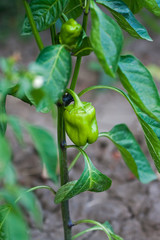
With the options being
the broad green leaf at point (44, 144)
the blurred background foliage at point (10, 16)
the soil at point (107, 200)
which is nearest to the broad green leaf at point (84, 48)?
the broad green leaf at point (44, 144)

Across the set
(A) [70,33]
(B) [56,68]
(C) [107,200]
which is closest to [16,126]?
(B) [56,68]

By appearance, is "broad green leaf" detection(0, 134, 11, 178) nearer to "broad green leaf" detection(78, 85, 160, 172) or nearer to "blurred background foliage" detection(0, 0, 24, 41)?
"broad green leaf" detection(78, 85, 160, 172)

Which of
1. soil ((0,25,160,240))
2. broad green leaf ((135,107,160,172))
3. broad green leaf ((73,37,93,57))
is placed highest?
broad green leaf ((73,37,93,57))

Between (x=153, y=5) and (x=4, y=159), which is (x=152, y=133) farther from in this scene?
(x=4, y=159)


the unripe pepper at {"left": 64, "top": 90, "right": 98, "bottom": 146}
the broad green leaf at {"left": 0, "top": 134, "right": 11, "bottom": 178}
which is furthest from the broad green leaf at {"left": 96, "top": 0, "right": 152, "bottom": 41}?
the broad green leaf at {"left": 0, "top": 134, "right": 11, "bottom": 178}

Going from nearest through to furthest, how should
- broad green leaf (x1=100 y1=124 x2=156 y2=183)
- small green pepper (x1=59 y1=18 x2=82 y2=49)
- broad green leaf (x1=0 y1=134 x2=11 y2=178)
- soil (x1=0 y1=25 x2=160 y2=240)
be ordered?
broad green leaf (x1=0 y1=134 x2=11 y2=178) < small green pepper (x1=59 y1=18 x2=82 y2=49) < broad green leaf (x1=100 y1=124 x2=156 y2=183) < soil (x1=0 y1=25 x2=160 y2=240)

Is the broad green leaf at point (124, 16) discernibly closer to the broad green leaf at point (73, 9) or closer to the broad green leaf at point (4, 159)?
the broad green leaf at point (73, 9)

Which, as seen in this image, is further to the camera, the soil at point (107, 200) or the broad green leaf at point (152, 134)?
the soil at point (107, 200)
